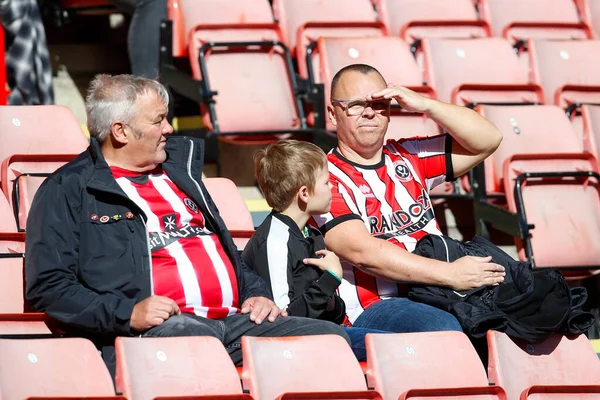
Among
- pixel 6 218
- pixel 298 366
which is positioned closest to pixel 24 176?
pixel 6 218

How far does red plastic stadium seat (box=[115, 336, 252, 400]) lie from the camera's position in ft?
8.63

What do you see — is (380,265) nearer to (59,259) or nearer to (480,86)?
(59,259)

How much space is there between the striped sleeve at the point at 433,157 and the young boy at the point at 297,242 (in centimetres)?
52

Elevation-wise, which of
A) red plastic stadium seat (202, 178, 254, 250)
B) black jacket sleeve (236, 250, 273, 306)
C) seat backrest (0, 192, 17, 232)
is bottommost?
black jacket sleeve (236, 250, 273, 306)

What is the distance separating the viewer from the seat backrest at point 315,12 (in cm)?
518

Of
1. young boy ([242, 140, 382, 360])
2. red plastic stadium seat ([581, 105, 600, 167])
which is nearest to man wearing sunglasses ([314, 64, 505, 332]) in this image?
young boy ([242, 140, 382, 360])

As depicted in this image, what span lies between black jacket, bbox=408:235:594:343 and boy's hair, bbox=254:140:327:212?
0.40 m

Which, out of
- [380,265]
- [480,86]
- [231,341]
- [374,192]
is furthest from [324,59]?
[231,341]

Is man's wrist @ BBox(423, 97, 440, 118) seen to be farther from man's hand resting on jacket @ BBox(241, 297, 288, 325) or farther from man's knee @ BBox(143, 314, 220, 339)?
man's knee @ BBox(143, 314, 220, 339)

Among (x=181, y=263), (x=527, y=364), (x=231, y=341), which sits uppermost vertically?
(x=181, y=263)

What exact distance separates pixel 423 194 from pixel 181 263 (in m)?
0.90

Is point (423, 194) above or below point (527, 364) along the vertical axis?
above

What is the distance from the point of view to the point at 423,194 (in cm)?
360

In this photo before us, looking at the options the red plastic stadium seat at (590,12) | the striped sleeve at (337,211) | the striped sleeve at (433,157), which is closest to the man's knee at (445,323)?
the striped sleeve at (337,211)
